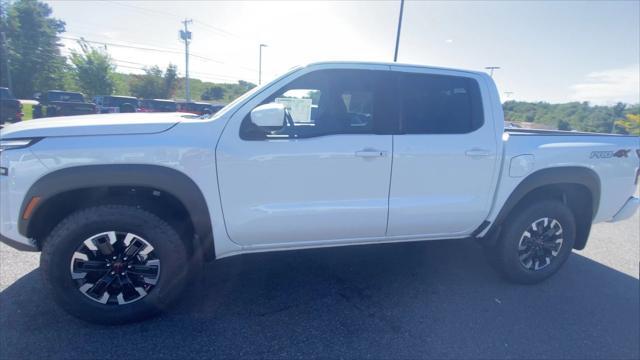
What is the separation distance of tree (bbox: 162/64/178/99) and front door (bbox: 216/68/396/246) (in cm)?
4934

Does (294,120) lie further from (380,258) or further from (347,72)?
(380,258)

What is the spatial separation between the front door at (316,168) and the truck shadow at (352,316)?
571mm

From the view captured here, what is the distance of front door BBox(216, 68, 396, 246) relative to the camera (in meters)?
2.45

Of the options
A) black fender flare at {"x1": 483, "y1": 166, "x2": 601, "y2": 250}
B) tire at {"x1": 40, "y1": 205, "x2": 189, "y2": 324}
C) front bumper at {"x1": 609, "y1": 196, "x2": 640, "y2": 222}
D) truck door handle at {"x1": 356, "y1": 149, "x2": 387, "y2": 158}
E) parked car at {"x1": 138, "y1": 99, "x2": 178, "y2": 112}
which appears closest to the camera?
tire at {"x1": 40, "y1": 205, "x2": 189, "y2": 324}

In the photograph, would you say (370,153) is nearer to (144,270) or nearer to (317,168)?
(317,168)

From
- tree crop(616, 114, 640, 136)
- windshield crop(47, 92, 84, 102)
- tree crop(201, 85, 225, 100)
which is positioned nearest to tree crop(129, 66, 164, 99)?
tree crop(201, 85, 225, 100)

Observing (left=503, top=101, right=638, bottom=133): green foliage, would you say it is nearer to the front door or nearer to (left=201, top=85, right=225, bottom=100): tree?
the front door

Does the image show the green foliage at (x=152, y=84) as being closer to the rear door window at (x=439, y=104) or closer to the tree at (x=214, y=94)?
the tree at (x=214, y=94)

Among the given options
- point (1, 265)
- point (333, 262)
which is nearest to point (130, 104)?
point (1, 265)

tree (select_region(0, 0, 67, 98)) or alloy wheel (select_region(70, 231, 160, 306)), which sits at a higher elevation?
tree (select_region(0, 0, 67, 98))

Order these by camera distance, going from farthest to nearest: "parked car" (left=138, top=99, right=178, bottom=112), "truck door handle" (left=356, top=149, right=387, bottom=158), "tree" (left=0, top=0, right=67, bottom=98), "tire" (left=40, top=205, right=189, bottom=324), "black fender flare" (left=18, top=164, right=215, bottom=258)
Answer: "tree" (left=0, top=0, right=67, bottom=98) < "parked car" (left=138, top=99, right=178, bottom=112) < "truck door handle" (left=356, top=149, right=387, bottom=158) < "tire" (left=40, top=205, right=189, bottom=324) < "black fender flare" (left=18, top=164, right=215, bottom=258)

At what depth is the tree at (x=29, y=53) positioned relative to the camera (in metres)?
38.7

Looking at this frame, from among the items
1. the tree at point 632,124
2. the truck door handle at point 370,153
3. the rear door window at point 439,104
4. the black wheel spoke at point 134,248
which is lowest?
the black wheel spoke at point 134,248

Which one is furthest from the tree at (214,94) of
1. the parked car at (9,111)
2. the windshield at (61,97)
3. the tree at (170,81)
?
the parked car at (9,111)
